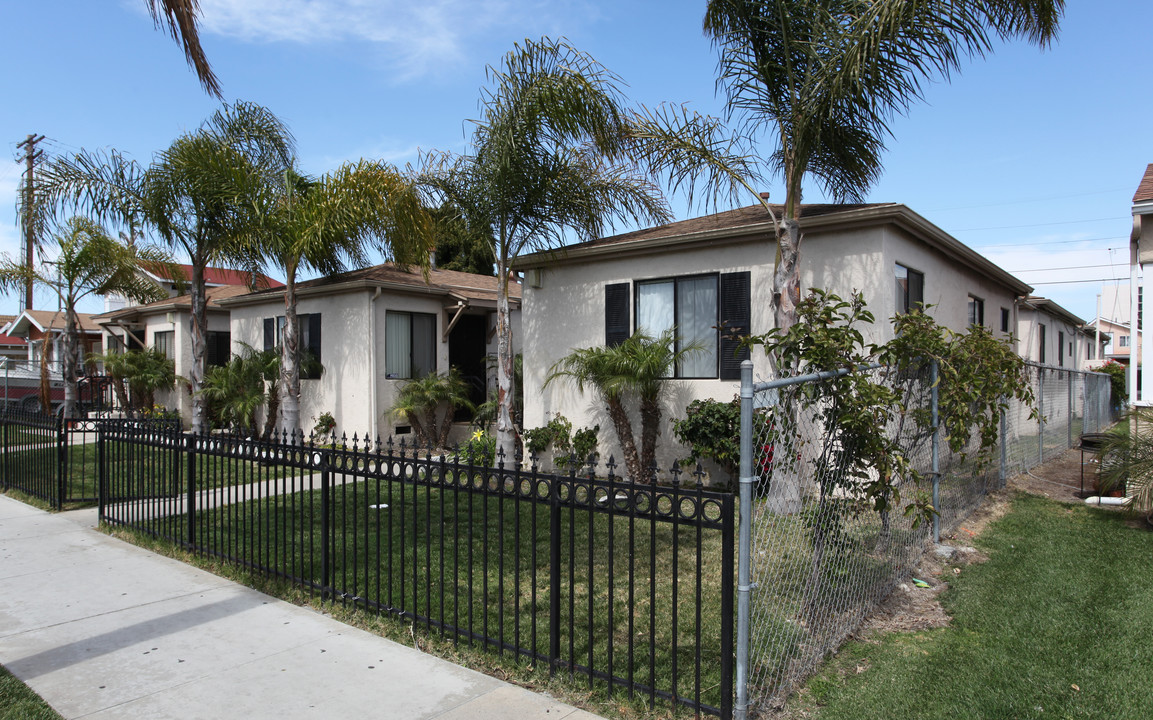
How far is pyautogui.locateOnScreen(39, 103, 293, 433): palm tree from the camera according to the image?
1309cm

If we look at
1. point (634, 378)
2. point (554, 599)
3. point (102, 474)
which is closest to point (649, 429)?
point (634, 378)

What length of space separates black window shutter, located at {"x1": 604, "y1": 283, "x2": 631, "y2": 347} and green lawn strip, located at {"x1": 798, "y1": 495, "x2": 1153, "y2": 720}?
19.4 ft

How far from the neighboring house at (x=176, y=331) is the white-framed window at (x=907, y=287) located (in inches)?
628

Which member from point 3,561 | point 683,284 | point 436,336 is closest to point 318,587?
point 3,561

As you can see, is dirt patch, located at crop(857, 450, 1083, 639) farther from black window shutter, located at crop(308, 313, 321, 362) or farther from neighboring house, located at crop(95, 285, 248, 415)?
neighboring house, located at crop(95, 285, 248, 415)

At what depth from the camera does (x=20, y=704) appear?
12.4 ft

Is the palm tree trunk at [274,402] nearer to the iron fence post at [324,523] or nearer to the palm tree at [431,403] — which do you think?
the palm tree at [431,403]

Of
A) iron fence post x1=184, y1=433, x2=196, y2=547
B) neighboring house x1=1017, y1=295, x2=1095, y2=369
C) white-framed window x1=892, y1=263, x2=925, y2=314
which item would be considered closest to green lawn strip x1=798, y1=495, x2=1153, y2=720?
white-framed window x1=892, y1=263, x2=925, y2=314

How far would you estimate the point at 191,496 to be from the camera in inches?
260

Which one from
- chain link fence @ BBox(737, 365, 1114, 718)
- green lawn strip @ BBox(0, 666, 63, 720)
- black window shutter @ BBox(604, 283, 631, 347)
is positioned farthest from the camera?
black window shutter @ BBox(604, 283, 631, 347)

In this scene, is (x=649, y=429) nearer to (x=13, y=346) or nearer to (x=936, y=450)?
(x=936, y=450)

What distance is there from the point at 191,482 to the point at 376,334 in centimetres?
817

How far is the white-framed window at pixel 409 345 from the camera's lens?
1507cm

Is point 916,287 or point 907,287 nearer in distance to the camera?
point 907,287
